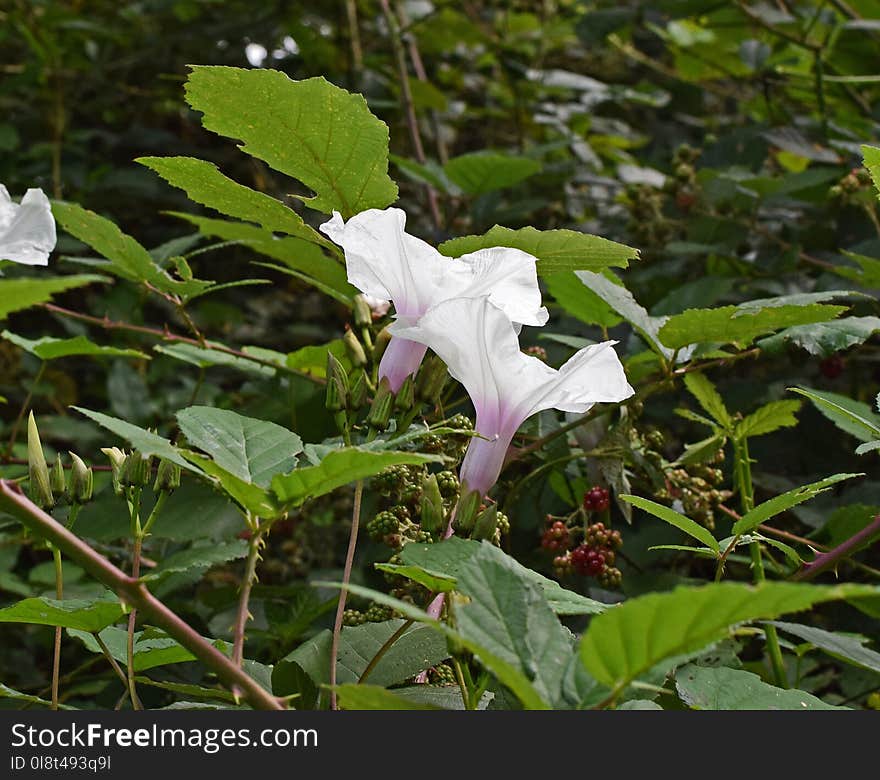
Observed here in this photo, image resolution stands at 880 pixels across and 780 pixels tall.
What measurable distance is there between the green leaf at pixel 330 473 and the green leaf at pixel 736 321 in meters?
0.44

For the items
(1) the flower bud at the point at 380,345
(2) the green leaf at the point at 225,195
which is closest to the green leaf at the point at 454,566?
(1) the flower bud at the point at 380,345

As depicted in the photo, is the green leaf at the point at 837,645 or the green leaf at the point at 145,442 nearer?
the green leaf at the point at 145,442

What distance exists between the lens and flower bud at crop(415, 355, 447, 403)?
2.64 ft

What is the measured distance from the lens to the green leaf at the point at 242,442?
652 millimetres

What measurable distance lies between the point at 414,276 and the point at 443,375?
9 centimetres

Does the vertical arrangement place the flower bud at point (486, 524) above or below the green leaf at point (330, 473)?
below

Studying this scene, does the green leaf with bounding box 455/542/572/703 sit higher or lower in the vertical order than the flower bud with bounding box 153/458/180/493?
higher

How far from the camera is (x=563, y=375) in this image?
78cm

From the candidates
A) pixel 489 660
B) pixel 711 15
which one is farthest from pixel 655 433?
pixel 711 15

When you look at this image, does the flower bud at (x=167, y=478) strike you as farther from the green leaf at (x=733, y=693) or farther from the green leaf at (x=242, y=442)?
the green leaf at (x=733, y=693)

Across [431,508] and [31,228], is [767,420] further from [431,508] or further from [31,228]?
[31,228]

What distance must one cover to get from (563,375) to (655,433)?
1.07 feet

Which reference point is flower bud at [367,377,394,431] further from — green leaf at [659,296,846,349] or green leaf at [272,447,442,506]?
green leaf at [659,296,846,349]

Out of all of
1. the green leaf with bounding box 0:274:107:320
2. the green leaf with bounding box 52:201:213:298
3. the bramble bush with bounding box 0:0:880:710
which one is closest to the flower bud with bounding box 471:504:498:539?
the bramble bush with bounding box 0:0:880:710
